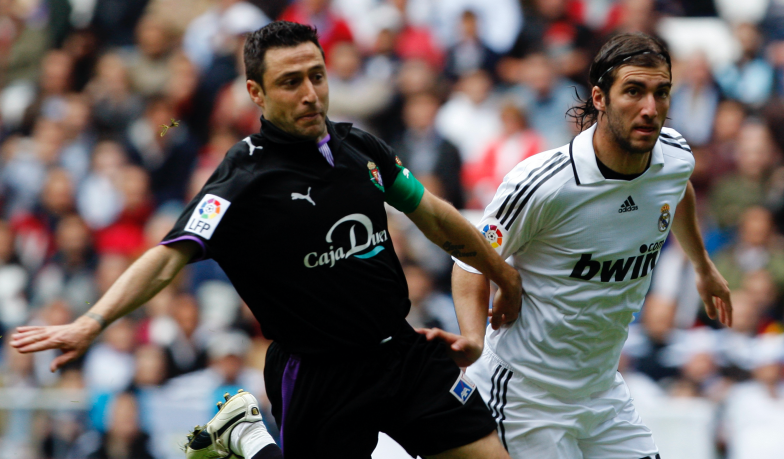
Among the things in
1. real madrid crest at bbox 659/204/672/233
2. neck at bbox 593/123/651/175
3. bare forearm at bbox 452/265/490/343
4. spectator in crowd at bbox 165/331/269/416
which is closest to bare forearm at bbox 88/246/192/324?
bare forearm at bbox 452/265/490/343

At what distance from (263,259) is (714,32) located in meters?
6.72

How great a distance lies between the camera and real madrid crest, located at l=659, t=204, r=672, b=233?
424 centimetres

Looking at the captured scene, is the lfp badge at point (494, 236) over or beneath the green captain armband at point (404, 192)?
beneath

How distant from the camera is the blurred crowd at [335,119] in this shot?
7473 mm

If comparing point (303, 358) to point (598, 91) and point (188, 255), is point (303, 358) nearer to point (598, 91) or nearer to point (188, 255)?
point (188, 255)

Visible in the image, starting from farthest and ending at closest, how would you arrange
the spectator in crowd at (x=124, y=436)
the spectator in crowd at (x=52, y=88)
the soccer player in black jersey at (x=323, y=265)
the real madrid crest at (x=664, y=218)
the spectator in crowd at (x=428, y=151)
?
1. the spectator in crowd at (x=52, y=88)
2. the spectator in crowd at (x=428, y=151)
3. the spectator in crowd at (x=124, y=436)
4. the real madrid crest at (x=664, y=218)
5. the soccer player in black jersey at (x=323, y=265)

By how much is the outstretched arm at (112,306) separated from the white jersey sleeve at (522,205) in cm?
138

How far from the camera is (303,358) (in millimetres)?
3926

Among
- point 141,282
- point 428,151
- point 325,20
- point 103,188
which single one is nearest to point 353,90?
point 325,20

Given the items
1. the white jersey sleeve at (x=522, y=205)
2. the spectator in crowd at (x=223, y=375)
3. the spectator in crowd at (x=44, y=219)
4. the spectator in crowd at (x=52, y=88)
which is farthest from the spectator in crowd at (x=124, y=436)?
the white jersey sleeve at (x=522, y=205)

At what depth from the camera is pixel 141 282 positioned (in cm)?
343

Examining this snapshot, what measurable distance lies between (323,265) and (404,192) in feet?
1.69

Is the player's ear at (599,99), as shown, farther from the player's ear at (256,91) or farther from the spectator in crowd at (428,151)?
the spectator in crowd at (428,151)

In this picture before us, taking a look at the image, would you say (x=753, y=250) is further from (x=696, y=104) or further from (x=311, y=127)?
(x=311, y=127)
